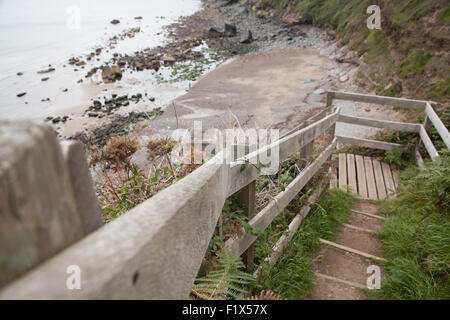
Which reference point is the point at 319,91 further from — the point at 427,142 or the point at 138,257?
the point at 138,257

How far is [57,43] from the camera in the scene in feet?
125

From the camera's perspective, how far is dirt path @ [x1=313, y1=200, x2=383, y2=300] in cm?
284

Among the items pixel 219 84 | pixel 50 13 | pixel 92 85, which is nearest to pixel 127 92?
pixel 92 85

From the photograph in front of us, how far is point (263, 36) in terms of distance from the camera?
98.3 ft

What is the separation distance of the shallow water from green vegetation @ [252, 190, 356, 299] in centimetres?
637

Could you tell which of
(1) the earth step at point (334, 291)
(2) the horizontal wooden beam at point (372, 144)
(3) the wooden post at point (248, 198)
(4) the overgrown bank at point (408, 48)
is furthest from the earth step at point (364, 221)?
(4) the overgrown bank at point (408, 48)

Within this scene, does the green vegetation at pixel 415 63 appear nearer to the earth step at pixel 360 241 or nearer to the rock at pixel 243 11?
the earth step at pixel 360 241

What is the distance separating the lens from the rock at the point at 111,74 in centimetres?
2322

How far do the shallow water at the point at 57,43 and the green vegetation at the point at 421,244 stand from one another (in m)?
7.34

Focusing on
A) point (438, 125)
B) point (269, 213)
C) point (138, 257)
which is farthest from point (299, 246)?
point (438, 125)

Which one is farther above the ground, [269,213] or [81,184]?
[81,184]

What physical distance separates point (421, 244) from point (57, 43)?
44.4 m

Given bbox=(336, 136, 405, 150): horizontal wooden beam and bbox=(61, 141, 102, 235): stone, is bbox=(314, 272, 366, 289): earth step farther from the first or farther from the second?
bbox=(336, 136, 405, 150): horizontal wooden beam

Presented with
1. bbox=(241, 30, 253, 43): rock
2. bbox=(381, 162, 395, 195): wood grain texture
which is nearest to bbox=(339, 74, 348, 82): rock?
bbox=(381, 162, 395, 195): wood grain texture
